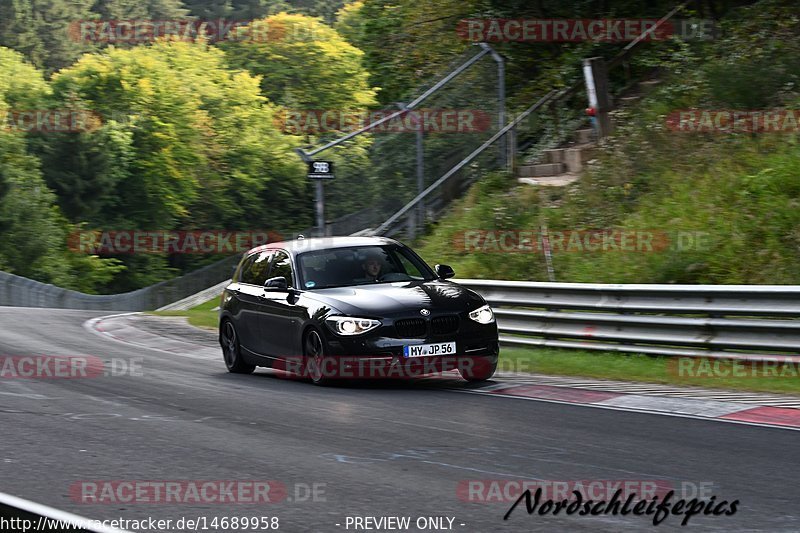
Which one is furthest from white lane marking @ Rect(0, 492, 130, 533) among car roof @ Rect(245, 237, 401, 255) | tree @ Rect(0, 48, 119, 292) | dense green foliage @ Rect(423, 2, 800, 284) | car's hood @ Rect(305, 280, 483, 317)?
tree @ Rect(0, 48, 119, 292)

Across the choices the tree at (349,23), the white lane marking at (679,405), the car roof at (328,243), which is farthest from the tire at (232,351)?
the tree at (349,23)

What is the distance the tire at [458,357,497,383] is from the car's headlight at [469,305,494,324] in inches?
15.6

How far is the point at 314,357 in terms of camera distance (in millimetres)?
12586

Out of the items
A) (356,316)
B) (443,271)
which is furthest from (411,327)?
(443,271)

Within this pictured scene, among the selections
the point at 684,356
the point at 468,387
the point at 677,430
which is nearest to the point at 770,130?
the point at 684,356

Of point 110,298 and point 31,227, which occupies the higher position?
point 31,227

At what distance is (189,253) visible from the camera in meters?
71.6

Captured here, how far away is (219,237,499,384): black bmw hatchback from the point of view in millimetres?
11945

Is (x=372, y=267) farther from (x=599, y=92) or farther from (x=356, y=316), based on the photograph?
(x=599, y=92)

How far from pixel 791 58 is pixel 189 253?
55.2 m

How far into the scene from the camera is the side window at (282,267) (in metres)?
13.6

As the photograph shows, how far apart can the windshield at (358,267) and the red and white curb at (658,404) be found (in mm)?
1903

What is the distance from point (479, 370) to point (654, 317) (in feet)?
7.66

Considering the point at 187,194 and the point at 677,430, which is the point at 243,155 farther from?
the point at 677,430
